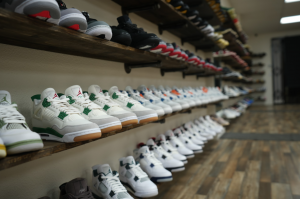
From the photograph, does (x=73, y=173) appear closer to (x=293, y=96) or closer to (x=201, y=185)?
(x=201, y=185)

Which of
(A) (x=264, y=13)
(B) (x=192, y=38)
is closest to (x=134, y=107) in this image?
(B) (x=192, y=38)

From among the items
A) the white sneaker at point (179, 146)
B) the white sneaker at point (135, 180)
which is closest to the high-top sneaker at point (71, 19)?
the white sneaker at point (135, 180)

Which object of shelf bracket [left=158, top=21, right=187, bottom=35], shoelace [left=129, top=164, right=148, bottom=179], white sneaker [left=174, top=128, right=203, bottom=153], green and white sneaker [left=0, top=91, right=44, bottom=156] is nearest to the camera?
green and white sneaker [left=0, top=91, right=44, bottom=156]

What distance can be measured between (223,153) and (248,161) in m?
0.42

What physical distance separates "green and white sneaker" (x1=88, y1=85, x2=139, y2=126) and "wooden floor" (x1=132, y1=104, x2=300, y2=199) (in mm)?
677

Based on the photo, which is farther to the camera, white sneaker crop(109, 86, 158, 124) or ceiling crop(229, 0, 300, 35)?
ceiling crop(229, 0, 300, 35)

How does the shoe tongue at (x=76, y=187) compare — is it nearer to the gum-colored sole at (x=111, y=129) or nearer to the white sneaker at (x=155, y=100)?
the gum-colored sole at (x=111, y=129)

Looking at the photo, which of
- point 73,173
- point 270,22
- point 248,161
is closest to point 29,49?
point 73,173

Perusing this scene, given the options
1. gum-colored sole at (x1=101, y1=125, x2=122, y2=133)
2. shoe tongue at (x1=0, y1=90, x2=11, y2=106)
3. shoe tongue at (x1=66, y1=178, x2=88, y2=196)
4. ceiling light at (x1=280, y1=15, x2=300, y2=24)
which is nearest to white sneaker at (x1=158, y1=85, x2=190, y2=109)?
gum-colored sole at (x1=101, y1=125, x2=122, y2=133)

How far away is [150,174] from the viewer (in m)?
1.73

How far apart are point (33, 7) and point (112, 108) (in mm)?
673

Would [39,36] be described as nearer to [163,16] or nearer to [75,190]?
[75,190]

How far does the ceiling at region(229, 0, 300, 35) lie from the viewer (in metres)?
7.28

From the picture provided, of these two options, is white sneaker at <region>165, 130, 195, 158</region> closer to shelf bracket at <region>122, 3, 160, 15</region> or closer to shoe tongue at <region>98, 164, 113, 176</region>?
shoe tongue at <region>98, 164, 113, 176</region>
